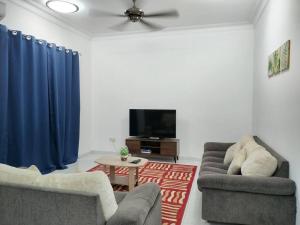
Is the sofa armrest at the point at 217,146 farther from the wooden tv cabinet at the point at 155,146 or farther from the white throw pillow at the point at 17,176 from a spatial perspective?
the white throw pillow at the point at 17,176

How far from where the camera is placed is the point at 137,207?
167 centimetres

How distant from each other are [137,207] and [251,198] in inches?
51.5

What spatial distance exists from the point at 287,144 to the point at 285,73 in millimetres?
787

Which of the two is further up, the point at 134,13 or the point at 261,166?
the point at 134,13

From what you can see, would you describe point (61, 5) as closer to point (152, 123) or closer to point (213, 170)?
point (152, 123)

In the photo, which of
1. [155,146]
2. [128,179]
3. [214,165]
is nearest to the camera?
[214,165]

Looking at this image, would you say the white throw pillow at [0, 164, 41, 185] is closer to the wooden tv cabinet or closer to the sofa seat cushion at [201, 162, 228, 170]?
the sofa seat cushion at [201, 162, 228, 170]

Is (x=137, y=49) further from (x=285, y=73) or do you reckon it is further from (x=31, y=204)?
(x=31, y=204)

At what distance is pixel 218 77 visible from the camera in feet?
A: 17.1

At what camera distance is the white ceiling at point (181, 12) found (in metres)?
3.92

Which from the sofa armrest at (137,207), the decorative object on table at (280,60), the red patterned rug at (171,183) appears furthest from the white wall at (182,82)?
the sofa armrest at (137,207)

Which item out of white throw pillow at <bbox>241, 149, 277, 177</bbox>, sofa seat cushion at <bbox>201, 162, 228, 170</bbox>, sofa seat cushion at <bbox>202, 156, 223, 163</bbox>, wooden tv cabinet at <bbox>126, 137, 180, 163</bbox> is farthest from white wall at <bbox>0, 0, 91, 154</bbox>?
white throw pillow at <bbox>241, 149, 277, 177</bbox>

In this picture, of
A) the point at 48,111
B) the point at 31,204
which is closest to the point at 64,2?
the point at 48,111

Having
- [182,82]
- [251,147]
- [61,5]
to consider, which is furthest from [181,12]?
[251,147]
